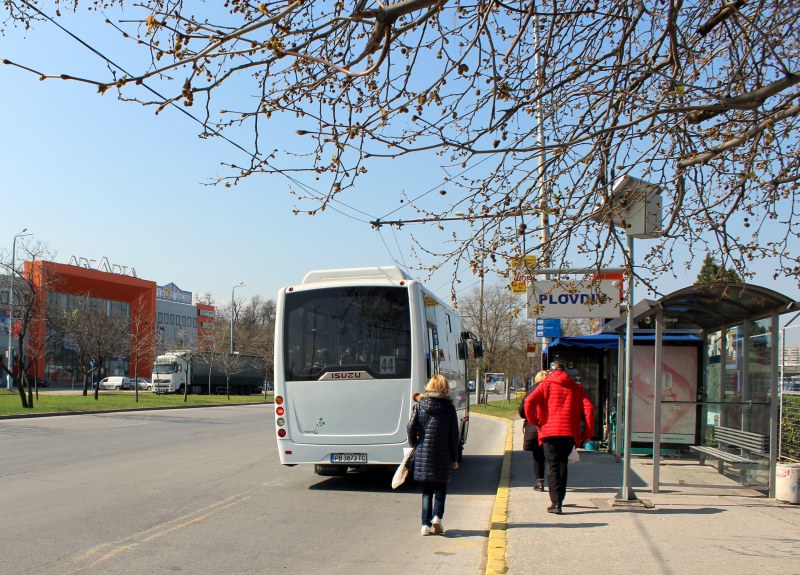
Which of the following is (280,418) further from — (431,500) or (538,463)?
(431,500)

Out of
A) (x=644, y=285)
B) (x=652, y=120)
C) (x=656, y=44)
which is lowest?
(x=644, y=285)

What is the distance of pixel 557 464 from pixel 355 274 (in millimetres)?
4852

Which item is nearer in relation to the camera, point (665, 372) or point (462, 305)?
point (665, 372)

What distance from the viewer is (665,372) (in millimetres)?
14695

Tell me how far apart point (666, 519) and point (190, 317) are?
105070 millimetres

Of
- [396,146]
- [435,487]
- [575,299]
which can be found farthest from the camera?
[575,299]

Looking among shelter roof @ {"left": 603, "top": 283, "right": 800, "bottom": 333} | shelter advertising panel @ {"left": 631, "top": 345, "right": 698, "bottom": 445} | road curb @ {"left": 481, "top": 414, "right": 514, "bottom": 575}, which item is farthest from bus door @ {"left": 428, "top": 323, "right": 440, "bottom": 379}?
shelter advertising panel @ {"left": 631, "top": 345, "right": 698, "bottom": 445}

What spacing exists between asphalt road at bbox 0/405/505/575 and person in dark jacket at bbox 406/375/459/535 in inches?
12.2

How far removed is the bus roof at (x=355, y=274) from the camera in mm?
12164

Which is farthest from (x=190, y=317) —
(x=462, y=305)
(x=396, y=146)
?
(x=396, y=146)

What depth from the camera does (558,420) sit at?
9141 mm

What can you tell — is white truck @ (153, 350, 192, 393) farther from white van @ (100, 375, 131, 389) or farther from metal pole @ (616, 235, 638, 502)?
metal pole @ (616, 235, 638, 502)

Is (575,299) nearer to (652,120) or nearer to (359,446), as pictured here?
(359,446)

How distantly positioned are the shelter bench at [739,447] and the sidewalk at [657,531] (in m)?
0.42
